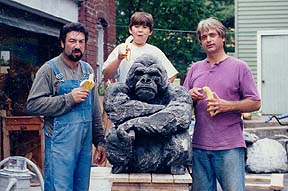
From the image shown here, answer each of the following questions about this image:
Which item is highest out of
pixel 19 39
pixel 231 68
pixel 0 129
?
pixel 19 39

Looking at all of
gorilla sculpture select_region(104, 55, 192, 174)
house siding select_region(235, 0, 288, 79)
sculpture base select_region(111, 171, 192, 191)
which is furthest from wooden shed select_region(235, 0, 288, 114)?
sculpture base select_region(111, 171, 192, 191)

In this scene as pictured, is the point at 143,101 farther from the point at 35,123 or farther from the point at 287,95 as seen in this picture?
the point at 287,95

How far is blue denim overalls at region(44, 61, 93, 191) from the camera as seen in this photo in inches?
174

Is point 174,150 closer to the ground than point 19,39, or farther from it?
closer to the ground

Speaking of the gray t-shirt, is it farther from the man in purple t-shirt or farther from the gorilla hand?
the man in purple t-shirt

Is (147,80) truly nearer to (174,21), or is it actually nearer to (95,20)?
(95,20)

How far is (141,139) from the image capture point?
4.37 m

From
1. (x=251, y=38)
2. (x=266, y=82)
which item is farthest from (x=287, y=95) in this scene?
(x=251, y=38)

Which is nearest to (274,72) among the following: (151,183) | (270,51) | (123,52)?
(270,51)

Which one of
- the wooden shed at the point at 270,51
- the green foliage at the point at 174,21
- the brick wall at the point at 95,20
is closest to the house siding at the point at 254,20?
the wooden shed at the point at 270,51

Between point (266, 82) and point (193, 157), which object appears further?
point (266, 82)

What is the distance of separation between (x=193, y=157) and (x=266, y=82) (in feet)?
38.8

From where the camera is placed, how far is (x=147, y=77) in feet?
14.1

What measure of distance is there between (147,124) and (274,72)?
40.0 ft
